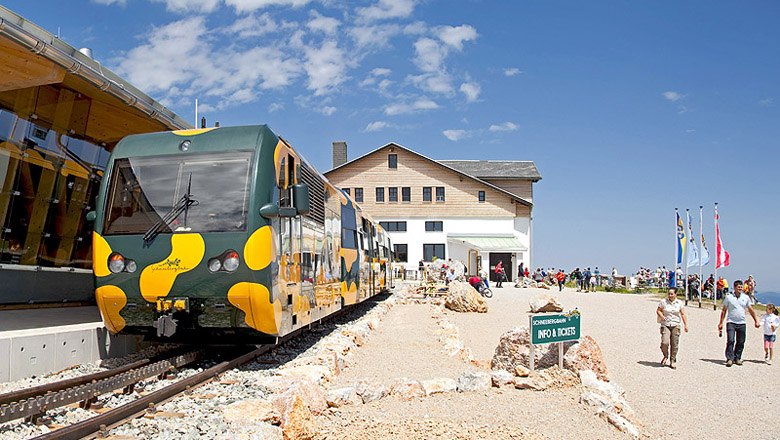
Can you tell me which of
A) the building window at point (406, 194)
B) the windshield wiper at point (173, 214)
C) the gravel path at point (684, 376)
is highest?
the building window at point (406, 194)

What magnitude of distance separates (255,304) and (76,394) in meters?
2.54

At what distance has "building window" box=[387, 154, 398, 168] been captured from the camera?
175 ft

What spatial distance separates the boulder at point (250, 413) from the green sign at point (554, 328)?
4473 millimetres

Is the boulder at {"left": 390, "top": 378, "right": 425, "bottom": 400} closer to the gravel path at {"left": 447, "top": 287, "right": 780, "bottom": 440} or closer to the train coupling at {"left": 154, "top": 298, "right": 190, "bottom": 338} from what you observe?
the gravel path at {"left": 447, "top": 287, "right": 780, "bottom": 440}

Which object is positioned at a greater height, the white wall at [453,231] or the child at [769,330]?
the white wall at [453,231]

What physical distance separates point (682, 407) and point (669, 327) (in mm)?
3776

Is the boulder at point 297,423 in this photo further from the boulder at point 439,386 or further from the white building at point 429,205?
the white building at point 429,205

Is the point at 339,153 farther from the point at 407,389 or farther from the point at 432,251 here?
the point at 407,389

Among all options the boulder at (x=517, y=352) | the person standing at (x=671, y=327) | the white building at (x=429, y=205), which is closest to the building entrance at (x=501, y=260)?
the white building at (x=429, y=205)

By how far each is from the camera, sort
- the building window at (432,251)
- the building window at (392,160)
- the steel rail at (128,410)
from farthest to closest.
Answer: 1. the building window at (392,160)
2. the building window at (432,251)
3. the steel rail at (128,410)

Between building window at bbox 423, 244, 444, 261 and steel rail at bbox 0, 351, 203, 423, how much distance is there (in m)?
44.4

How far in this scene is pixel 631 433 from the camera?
6.75 metres

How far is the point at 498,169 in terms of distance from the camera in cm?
→ 5819

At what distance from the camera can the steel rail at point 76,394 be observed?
5.57m
